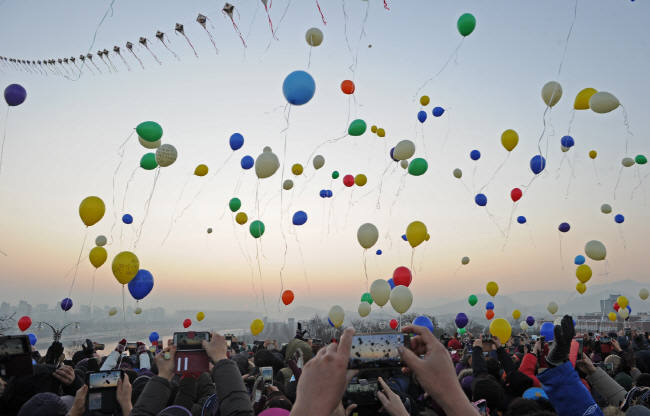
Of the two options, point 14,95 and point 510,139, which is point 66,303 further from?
point 510,139

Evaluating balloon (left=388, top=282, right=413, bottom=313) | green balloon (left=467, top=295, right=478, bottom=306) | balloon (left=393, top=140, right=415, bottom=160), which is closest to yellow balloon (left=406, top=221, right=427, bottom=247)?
balloon (left=388, top=282, right=413, bottom=313)

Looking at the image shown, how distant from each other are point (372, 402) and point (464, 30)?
6612 millimetres

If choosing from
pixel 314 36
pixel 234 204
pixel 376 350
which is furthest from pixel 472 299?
pixel 376 350

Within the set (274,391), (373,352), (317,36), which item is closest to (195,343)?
(274,391)

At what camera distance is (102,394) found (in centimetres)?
268

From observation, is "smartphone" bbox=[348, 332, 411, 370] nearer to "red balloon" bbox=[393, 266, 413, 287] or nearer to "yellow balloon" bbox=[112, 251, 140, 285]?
"yellow balloon" bbox=[112, 251, 140, 285]

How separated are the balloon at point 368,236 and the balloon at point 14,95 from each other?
21.5 feet

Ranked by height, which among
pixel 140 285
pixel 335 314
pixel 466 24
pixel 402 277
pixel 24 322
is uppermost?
pixel 466 24

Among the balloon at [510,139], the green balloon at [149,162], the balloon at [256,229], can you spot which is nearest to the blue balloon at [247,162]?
the balloon at [256,229]

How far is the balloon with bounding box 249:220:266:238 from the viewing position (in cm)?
886

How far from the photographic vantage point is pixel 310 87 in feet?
20.1

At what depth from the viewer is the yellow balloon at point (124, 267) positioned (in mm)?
6410

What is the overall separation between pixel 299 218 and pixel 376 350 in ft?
26.6

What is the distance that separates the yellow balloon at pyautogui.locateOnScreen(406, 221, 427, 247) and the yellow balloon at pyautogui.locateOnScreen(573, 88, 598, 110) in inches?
129
